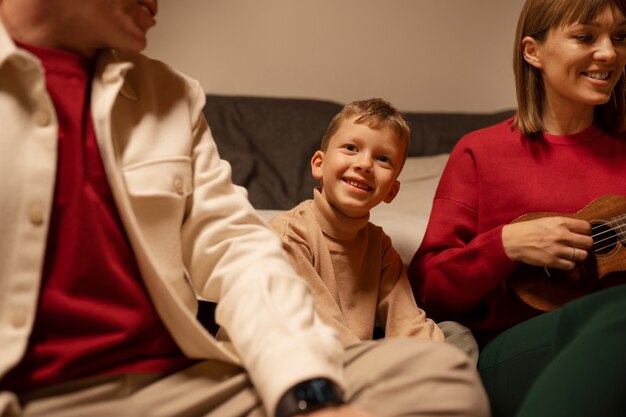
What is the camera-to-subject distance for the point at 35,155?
0.85m

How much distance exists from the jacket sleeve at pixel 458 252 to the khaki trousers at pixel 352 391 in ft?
1.58

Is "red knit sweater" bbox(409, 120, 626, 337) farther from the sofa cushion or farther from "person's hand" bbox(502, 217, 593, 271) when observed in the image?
the sofa cushion

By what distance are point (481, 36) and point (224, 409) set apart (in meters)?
2.18

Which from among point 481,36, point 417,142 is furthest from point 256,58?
point 481,36

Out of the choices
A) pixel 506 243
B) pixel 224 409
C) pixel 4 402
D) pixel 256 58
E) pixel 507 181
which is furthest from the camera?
pixel 256 58

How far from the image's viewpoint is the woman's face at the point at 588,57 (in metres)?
1.39

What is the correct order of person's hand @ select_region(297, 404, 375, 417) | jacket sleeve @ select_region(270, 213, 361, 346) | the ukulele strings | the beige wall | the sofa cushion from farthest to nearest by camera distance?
the beige wall < the sofa cushion < the ukulele strings < jacket sleeve @ select_region(270, 213, 361, 346) < person's hand @ select_region(297, 404, 375, 417)

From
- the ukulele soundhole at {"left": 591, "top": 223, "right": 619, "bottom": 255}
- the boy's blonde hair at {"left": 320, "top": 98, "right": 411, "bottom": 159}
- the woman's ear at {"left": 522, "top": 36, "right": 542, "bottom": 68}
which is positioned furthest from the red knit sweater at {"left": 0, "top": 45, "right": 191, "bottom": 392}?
the woman's ear at {"left": 522, "top": 36, "right": 542, "bottom": 68}

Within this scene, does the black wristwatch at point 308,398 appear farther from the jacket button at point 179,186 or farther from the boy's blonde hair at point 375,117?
the boy's blonde hair at point 375,117

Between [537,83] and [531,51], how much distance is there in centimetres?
7

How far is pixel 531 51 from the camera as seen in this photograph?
58.9 inches

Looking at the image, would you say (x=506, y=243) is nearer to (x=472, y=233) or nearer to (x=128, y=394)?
(x=472, y=233)

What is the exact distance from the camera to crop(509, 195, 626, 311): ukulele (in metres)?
1.35

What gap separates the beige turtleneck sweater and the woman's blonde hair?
405mm
